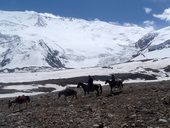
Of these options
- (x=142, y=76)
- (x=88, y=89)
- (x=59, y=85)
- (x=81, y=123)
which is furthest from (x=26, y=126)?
(x=142, y=76)

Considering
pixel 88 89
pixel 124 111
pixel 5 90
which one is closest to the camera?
pixel 124 111

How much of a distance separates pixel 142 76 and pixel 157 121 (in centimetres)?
10471

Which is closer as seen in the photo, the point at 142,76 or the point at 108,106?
the point at 108,106

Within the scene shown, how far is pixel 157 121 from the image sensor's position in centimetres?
2078

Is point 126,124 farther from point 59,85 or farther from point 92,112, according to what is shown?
point 59,85

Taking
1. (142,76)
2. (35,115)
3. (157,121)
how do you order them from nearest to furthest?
(157,121), (35,115), (142,76)

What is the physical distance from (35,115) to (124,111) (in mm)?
6189

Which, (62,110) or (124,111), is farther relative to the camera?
(62,110)

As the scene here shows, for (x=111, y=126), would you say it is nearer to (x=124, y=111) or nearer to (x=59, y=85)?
(x=124, y=111)

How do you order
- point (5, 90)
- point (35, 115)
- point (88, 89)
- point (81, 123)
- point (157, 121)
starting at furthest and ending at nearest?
1. point (5, 90)
2. point (88, 89)
3. point (35, 115)
4. point (81, 123)
5. point (157, 121)

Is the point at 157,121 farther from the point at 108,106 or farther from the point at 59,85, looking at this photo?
the point at 59,85

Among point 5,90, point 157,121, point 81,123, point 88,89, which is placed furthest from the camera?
point 5,90

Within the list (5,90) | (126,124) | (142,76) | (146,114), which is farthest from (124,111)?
(142,76)

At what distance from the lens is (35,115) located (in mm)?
27875
